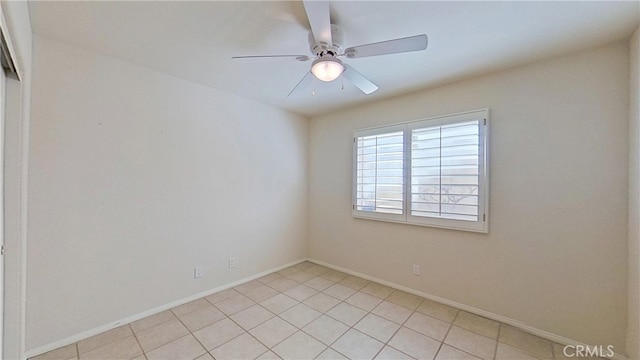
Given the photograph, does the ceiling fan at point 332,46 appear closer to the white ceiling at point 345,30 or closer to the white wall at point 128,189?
the white ceiling at point 345,30

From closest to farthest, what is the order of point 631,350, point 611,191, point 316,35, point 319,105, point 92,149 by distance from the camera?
point 316,35 < point 631,350 < point 611,191 < point 92,149 < point 319,105

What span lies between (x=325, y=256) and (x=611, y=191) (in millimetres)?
3101

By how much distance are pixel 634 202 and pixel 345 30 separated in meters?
2.40

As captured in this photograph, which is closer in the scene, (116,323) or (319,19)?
(319,19)

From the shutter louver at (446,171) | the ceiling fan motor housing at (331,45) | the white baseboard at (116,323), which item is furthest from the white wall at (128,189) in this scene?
the shutter louver at (446,171)

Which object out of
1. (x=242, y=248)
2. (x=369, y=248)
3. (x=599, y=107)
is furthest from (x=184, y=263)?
(x=599, y=107)

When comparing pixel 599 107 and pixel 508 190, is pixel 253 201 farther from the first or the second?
pixel 599 107

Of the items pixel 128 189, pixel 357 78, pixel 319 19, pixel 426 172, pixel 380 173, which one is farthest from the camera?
pixel 380 173

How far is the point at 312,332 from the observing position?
2.15 m

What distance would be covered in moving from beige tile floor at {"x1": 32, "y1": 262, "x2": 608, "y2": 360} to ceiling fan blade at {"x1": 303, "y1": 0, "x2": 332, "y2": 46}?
7.49 feet

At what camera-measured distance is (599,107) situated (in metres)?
1.92

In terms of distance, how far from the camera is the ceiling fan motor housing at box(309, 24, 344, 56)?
1.68 metres

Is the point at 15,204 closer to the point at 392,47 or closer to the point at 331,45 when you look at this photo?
the point at 331,45

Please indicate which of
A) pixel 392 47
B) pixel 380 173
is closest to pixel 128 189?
pixel 392 47
